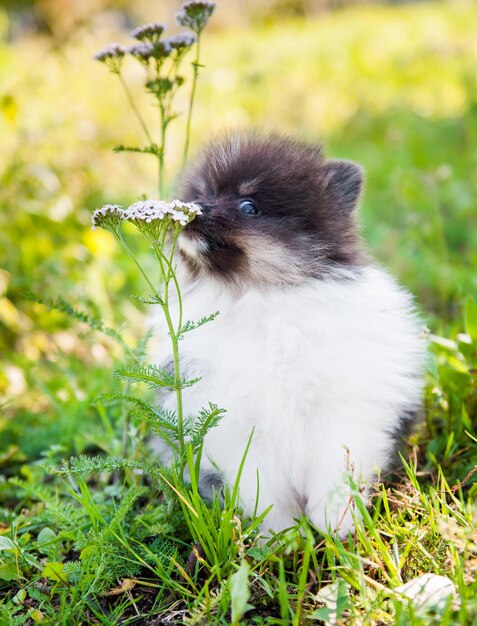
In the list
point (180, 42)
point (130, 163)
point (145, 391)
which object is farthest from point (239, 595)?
point (130, 163)

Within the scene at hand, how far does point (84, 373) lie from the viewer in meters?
3.84

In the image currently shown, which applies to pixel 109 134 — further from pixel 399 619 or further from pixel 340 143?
pixel 399 619

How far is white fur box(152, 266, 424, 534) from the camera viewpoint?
2160 millimetres

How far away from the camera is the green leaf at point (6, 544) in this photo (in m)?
2.20

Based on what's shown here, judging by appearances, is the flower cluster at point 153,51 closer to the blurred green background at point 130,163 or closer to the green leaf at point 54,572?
the blurred green background at point 130,163

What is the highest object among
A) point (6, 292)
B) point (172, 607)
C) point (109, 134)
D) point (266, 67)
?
point (266, 67)

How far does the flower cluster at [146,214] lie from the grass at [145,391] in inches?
24.1

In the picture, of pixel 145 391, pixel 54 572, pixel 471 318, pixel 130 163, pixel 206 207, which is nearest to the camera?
pixel 54 572

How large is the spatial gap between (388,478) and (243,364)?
78cm

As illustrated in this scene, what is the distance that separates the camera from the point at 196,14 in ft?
8.02

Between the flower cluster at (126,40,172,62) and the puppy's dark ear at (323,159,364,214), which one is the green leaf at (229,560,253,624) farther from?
the flower cluster at (126,40,172,62)

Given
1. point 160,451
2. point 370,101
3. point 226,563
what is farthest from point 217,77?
point 226,563

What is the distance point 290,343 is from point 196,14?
4.14 feet

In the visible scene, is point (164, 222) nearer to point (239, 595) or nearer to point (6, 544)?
point (239, 595)
